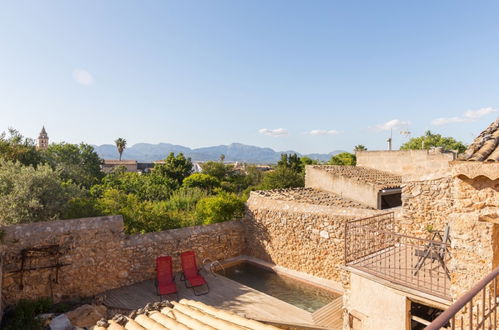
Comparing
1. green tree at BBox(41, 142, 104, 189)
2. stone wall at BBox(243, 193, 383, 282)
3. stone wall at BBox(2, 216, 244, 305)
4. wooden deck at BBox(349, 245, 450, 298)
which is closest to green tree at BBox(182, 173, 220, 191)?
green tree at BBox(41, 142, 104, 189)

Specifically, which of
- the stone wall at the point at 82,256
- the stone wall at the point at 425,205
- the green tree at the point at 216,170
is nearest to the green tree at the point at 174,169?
the green tree at the point at 216,170

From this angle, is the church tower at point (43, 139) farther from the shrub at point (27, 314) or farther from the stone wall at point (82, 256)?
the shrub at point (27, 314)

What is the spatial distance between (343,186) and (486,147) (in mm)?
11496

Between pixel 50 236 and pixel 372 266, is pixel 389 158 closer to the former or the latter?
pixel 372 266

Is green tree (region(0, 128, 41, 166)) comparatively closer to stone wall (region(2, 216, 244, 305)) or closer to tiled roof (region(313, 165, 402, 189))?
stone wall (region(2, 216, 244, 305))

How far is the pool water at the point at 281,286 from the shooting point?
32.0ft

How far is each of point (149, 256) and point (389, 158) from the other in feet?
50.8

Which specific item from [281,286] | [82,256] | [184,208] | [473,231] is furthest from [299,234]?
[473,231]

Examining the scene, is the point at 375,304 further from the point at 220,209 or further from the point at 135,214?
the point at 135,214

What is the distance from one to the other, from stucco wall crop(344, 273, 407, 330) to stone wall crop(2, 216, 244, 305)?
26.3 ft

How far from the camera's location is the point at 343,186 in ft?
50.3

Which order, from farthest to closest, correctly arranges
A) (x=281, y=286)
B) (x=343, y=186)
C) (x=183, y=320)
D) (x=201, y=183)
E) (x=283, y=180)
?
(x=201, y=183)
(x=283, y=180)
(x=343, y=186)
(x=281, y=286)
(x=183, y=320)

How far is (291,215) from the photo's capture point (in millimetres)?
12586

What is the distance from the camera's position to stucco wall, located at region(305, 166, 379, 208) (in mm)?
13828
